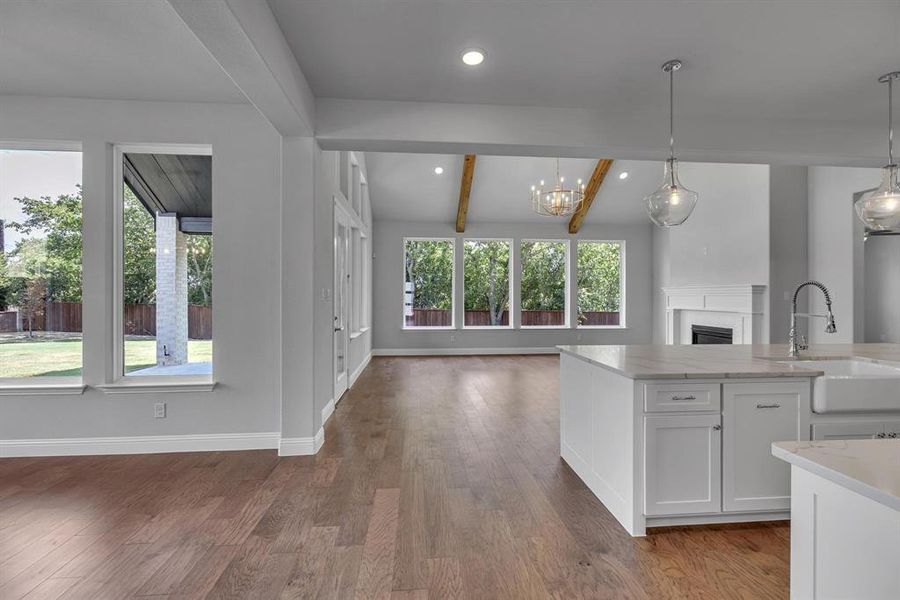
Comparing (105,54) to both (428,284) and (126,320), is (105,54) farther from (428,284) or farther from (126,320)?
(428,284)

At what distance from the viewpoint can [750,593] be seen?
1.87 m

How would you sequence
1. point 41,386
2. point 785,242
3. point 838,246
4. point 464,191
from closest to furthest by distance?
1. point 41,386
2. point 838,246
3. point 785,242
4. point 464,191

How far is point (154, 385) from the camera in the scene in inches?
139

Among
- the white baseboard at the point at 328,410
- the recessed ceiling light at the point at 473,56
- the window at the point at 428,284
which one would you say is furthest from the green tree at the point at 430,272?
the recessed ceiling light at the point at 473,56

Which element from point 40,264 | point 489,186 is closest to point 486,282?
point 489,186

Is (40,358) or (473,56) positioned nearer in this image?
(473,56)

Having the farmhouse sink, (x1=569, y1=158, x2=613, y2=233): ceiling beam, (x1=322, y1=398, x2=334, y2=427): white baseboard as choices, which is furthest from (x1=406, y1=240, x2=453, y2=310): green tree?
the farmhouse sink

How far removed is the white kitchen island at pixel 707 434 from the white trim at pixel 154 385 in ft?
9.98

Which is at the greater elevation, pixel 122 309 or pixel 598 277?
pixel 598 277

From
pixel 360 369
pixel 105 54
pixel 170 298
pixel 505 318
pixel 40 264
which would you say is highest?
pixel 105 54

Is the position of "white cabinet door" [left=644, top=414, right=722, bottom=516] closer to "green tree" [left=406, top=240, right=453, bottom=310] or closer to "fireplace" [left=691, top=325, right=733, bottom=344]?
"fireplace" [left=691, top=325, right=733, bottom=344]

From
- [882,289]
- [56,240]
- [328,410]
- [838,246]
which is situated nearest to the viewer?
[56,240]

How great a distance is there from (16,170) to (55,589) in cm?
325

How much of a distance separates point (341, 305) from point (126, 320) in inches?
86.9
